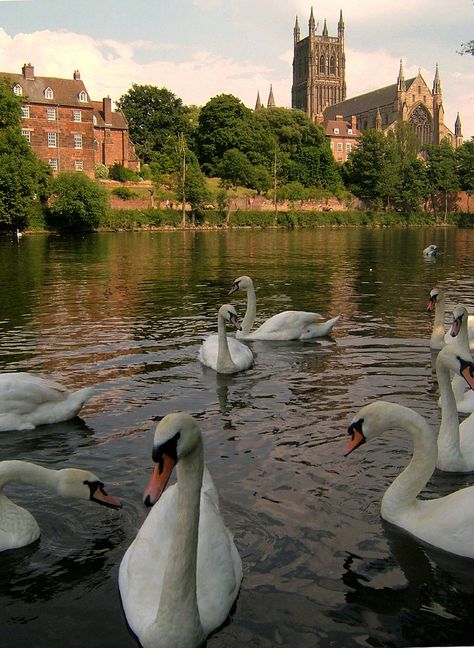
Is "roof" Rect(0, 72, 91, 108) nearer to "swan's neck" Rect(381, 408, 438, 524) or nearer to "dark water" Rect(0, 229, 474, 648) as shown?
"dark water" Rect(0, 229, 474, 648)

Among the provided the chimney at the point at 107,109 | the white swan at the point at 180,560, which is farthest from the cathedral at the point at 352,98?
the white swan at the point at 180,560

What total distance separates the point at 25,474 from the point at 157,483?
96.9 inches

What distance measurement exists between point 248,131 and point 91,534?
99188mm

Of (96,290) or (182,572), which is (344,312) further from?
(182,572)

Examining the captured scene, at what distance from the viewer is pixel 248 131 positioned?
101m

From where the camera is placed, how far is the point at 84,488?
5750mm

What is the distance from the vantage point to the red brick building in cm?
7962

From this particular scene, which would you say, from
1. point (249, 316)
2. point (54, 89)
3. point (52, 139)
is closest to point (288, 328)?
point (249, 316)

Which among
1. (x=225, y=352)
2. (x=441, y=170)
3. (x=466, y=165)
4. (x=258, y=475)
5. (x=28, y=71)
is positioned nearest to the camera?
(x=258, y=475)

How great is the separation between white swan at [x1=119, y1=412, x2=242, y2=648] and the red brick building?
257 feet

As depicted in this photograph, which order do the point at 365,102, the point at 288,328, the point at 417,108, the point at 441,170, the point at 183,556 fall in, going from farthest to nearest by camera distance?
the point at 365,102, the point at 417,108, the point at 441,170, the point at 288,328, the point at 183,556

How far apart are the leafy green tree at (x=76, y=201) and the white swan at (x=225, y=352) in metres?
58.7

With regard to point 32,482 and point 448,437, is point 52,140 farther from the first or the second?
point 32,482

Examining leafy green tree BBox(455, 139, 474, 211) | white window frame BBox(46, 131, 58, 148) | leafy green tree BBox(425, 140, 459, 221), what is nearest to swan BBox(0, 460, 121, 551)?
white window frame BBox(46, 131, 58, 148)
